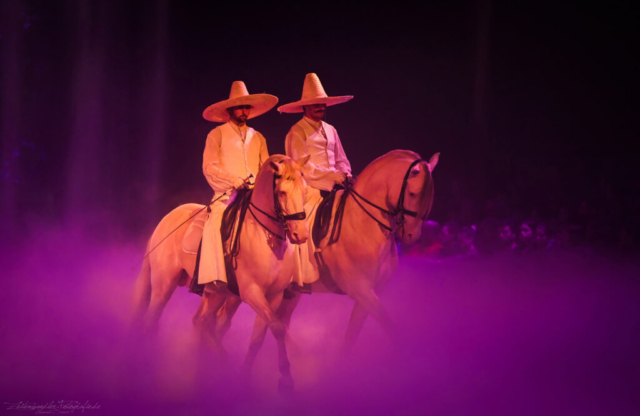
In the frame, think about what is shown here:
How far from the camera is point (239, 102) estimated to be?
555 cm

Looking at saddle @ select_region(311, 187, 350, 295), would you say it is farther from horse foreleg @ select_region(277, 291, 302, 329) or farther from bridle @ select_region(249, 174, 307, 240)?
bridle @ select_region(249, 174, 307, 240)

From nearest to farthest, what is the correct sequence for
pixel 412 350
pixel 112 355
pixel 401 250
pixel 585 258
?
pixel 412 350
pixel 112 355
pixel 585 258
pixel 401 250

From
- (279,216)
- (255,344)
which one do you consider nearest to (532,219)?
(255,344)

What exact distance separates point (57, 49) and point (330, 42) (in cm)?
311

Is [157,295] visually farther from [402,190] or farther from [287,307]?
[402,190]

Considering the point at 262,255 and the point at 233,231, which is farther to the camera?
the point at 233,231

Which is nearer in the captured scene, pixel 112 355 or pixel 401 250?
pixel 112 355

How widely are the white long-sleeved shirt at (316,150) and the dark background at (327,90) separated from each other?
6.54 feet

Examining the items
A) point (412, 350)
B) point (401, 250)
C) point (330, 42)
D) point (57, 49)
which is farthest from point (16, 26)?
point (412, 350)

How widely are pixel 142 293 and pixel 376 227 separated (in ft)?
7.07

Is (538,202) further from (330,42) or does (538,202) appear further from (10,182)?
(10,182)

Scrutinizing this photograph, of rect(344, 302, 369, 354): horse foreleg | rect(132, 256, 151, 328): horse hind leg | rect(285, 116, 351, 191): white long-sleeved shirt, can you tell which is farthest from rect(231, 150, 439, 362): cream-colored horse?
rect(132, 256, 151, 328): horse hind leg

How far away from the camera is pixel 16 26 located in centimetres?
755

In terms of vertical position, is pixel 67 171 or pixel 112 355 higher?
pixel 67 171
